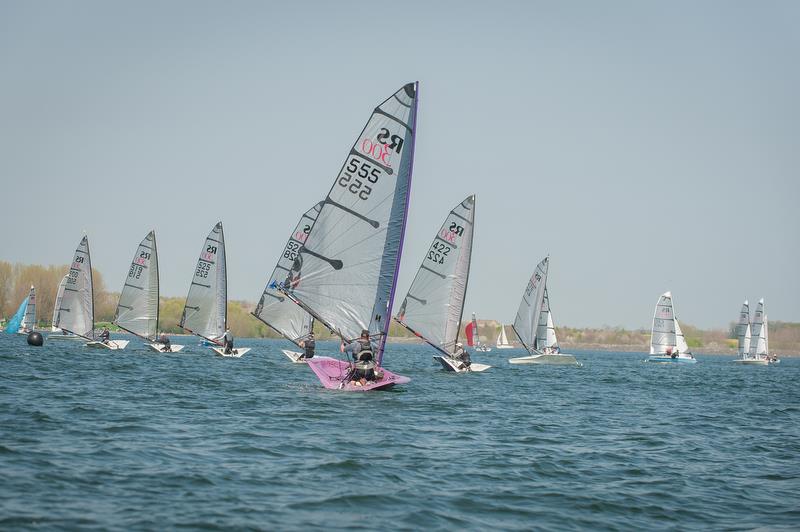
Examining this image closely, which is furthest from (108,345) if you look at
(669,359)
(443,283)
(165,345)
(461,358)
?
(669,359)

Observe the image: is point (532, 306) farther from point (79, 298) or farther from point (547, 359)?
point (79, 298)

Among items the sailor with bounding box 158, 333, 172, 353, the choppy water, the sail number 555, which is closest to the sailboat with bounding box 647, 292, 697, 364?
the sailor with bounding box 158, 333, 172, 353

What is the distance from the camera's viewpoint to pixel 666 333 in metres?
88.4

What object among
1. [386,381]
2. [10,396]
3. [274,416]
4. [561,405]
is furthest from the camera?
[561,405]

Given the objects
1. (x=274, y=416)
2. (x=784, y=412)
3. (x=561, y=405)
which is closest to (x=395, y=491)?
(x=274, y=416)

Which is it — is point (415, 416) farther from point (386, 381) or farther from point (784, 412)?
point (784, 412)

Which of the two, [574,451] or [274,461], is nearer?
[274,461]

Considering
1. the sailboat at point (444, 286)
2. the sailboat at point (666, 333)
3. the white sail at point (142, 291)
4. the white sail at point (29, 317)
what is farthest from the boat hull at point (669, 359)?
the white sail at point (29, 317)

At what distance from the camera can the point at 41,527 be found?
9.59m

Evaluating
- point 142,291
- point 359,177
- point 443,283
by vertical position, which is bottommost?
point 142,291

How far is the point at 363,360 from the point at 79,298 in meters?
35.8

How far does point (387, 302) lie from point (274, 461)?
41.9 ft

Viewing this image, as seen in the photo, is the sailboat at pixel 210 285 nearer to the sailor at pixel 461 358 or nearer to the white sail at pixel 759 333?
the sailor at pixel 461 358

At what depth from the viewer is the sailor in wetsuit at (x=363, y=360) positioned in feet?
81.7
